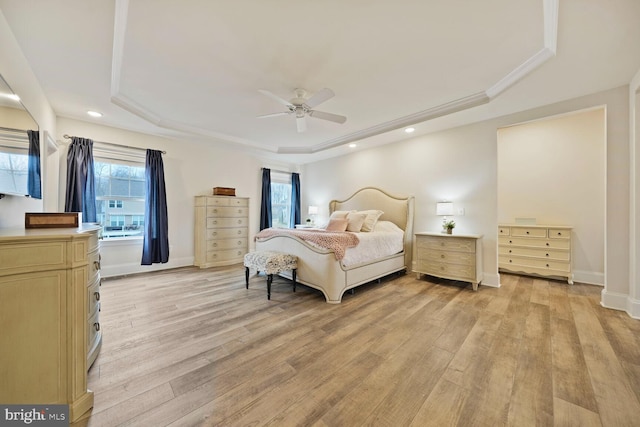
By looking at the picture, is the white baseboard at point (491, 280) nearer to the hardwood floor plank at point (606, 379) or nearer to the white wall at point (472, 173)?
the white wall at point (472, 173)

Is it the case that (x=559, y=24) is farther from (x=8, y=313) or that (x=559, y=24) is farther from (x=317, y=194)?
(x=317, y=194)

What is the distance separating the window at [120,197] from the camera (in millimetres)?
3996

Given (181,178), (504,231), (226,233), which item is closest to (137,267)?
(226,233)

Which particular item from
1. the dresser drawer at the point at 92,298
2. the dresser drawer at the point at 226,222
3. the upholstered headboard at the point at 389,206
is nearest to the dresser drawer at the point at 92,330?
the dresser drawer at the point at 92,298

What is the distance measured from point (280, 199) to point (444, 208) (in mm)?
4266

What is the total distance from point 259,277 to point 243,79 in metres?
2.99

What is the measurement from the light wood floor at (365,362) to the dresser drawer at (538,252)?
2.70 feet

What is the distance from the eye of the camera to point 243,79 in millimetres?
2633

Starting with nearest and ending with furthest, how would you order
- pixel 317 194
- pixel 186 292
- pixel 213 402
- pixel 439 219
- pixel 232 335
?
1. pixel 213 402
2. pixel 232 335
3. pixel 186 292
4. pixel 439 219
5. pixel 317 194

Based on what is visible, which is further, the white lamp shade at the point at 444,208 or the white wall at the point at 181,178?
the white wall at the point at 181,178

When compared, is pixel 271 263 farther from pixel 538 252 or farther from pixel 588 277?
pixel 588 277

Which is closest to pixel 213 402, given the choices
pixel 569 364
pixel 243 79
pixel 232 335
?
pixel 232 335

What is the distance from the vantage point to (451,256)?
3594mm

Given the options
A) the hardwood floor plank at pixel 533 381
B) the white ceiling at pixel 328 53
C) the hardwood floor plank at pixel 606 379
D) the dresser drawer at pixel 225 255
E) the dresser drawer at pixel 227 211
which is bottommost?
the hardwood floor plank at pixel 533 381
